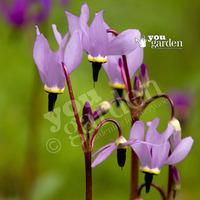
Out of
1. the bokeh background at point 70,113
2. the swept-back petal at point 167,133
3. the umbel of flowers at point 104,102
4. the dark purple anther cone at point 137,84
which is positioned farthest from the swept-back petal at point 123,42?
the bokeh background at point 70,113

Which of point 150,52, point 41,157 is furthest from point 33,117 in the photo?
point 150,52

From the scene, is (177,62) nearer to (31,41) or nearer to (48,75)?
(31,41)

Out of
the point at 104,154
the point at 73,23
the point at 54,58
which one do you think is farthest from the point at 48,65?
the point at 104,154

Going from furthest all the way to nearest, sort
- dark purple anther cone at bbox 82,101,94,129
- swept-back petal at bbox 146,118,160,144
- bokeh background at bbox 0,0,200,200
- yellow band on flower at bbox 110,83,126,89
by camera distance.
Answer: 1. bokeh background at bbox 0,0,200,200
2. yellow band on flower at bbox 110,83,126,89
3. swept-back petal at bbox 146,118,160,144
4. dark purple anther cone at bbox 82,101,94,129

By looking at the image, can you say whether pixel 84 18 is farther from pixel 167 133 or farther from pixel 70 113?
pixel 70 113

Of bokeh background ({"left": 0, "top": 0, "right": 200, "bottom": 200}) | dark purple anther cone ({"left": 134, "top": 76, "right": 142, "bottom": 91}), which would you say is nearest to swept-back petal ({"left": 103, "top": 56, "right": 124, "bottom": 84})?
dark purple anther cone ({"left": 134, "top": 76, "right": 142, "bottom": 91})

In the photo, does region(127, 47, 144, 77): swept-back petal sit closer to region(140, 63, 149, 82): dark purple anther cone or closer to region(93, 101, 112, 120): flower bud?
region(140, 63, 149, 82): dark purple anther cone
